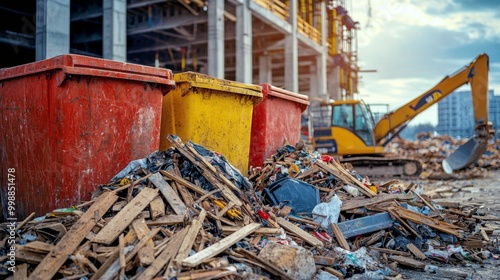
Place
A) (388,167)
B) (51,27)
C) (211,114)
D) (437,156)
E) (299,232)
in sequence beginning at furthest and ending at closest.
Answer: (437,156) → (388,167) → (51,27) → (211,114) → (299,232)

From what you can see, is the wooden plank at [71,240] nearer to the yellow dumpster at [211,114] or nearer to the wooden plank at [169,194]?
the wooden plank at [169,194]

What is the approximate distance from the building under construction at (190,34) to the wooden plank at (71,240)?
28.8 ft

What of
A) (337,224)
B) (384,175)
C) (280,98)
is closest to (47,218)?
(337,224)

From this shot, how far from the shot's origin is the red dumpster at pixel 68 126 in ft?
14.0

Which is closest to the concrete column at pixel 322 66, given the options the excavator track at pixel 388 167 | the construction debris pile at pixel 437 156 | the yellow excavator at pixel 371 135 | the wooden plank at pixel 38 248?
the construction debris pile at pixel 437 156

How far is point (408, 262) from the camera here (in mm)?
4301

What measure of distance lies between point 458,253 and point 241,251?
259 centimetres

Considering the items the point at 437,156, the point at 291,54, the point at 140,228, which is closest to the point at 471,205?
the point at 140,228

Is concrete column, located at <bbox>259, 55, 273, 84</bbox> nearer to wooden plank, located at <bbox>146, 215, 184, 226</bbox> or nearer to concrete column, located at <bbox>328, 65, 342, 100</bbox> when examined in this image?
concrete column, located at <bbox>328, 65, 342, 100</bbox>

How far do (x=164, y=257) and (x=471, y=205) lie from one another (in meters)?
6.64

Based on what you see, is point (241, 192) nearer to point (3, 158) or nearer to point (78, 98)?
point (78, 98)

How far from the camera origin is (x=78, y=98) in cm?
432

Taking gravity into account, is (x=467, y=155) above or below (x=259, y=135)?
below

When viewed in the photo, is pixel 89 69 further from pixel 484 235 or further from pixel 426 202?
pixel 484 235
